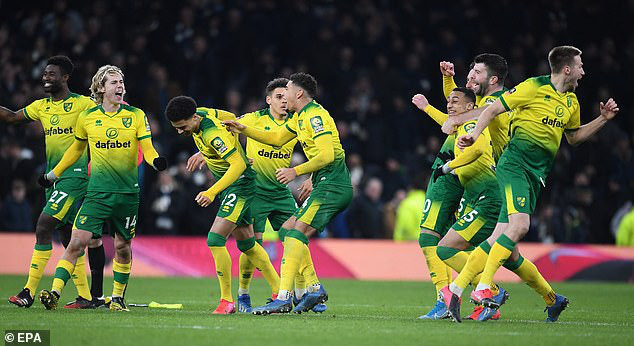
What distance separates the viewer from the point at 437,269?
1163 cm

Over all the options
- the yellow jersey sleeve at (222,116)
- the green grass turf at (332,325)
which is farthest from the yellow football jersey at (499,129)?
the yellow jersey sleeve at (222,116)

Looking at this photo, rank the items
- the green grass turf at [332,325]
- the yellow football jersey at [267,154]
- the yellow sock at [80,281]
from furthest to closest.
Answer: the yellow football jersey at [267,154]
the yellow sock at [80,281]
the green grass turf at [332,325]

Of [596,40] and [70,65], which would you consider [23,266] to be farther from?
[596,40]

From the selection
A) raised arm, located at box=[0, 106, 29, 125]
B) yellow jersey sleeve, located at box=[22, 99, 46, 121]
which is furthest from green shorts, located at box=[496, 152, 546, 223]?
raised arm, located at box=[0, 106, 29, 125]

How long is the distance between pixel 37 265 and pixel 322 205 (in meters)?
3.34

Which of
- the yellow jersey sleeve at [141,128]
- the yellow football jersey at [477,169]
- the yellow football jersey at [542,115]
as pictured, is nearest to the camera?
the yellow football jersey at [542,115]

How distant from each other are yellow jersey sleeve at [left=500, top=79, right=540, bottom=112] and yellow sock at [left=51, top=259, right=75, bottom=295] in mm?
4905

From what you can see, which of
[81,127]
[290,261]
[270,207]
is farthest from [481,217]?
[81,127]

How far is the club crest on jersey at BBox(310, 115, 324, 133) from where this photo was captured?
1116cm

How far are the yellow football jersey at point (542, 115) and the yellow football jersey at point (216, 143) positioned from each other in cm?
302

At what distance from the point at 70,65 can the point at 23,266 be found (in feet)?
28.0

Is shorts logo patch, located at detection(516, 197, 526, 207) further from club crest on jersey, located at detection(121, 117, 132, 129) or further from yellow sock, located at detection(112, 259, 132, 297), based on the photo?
yellow sock, located at detection(112, 259, 132, 297)

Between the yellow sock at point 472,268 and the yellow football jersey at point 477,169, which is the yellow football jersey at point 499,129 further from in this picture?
the yellow sock at point 472,268

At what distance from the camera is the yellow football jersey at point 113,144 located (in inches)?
459
